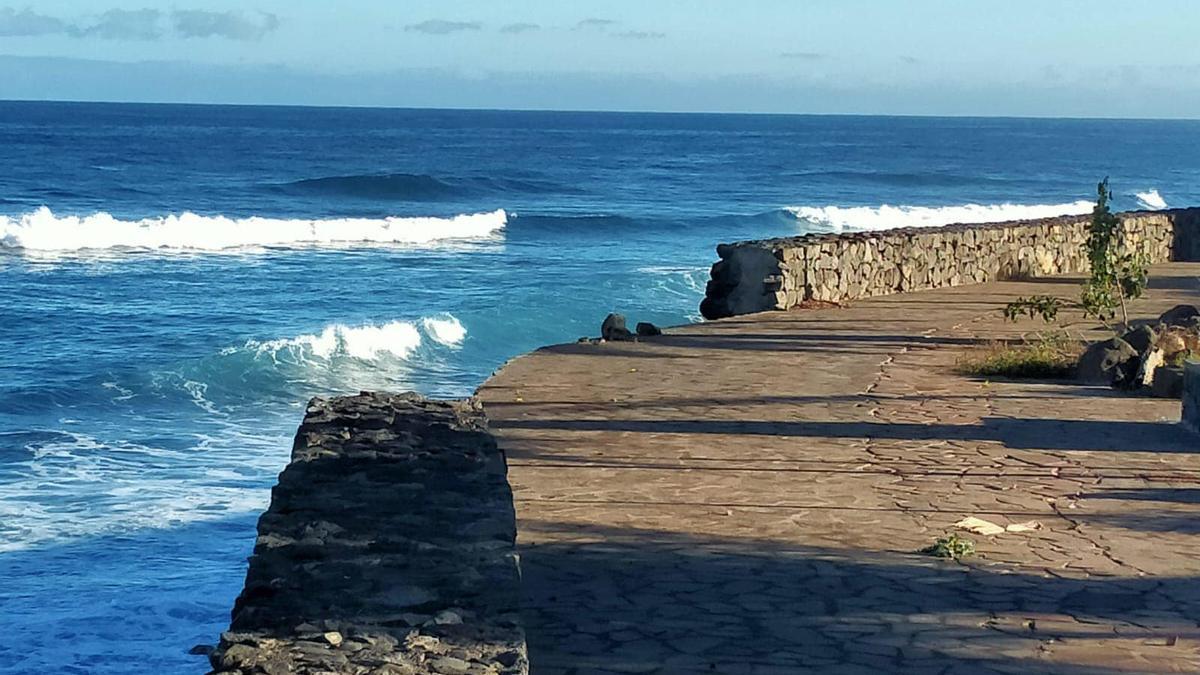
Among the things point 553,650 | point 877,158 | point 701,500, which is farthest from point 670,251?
point 877,158

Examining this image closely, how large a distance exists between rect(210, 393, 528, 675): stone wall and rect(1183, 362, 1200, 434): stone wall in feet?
17.2

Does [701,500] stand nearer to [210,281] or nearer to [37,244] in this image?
[210,281]

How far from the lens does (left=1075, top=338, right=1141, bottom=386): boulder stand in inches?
467

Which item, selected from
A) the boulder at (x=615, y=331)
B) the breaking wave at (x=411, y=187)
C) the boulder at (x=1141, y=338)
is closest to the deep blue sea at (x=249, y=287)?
the breaking wave at (x=411, y=187)

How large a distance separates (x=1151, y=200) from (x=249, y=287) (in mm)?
42794

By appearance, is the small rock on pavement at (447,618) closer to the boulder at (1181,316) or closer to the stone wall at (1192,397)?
the stone wall at (1192,397)

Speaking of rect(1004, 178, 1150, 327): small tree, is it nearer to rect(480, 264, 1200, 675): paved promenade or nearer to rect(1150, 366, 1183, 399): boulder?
rect(480, 264, 1200, 675): paved promenade

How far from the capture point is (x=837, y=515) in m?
7.98

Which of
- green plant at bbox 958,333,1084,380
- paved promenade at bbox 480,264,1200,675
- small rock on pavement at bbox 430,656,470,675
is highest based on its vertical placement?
small rock on pavement at bbox 430,656,470,675

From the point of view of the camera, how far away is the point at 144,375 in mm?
19031

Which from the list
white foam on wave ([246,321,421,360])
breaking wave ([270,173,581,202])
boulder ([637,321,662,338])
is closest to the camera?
boulder ([637,321,662,338])

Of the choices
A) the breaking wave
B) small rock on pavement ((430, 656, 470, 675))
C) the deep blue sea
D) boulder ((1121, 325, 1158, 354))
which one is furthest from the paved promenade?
the breaking wave

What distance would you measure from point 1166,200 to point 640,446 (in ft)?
189

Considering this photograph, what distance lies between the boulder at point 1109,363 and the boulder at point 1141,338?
0.12 meters
